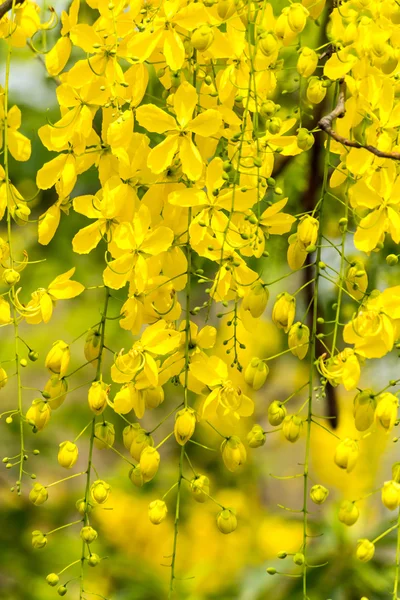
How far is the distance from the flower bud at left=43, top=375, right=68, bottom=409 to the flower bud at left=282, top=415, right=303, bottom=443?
5.1 inches

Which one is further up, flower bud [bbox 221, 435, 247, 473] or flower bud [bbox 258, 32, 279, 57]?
flower bud [bbox 258, 32, 279, 57]

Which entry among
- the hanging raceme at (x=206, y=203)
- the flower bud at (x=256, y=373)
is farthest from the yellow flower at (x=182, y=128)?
the flower bud at (x=256, y=373)

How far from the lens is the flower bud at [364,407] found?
1.55ft

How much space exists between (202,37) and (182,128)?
5cm

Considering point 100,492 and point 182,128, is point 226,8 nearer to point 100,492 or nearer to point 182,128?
point 182,128

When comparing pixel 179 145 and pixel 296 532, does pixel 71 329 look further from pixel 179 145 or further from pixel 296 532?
pixel 179 145

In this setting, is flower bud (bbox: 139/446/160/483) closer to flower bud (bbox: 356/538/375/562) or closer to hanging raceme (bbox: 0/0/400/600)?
hanging raceme (bbox: 0/0/400/600)

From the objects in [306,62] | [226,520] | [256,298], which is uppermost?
[306,62]

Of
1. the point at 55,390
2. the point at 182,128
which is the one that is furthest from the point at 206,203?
the point at 55,390

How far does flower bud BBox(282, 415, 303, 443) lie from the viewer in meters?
0.49

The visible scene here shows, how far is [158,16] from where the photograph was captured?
48 centimetres

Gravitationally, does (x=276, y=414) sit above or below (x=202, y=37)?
below

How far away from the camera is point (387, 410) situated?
1.49 feet

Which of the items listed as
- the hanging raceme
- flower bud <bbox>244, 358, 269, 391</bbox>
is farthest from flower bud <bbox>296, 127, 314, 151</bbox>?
flower bud <bbox>244, 358, 269, 391</bbox>
